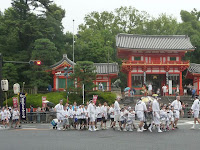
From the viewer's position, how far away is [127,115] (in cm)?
1906

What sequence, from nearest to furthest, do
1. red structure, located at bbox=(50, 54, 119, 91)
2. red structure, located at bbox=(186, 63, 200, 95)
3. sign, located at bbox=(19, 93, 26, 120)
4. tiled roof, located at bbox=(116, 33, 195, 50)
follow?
sign, located at bbox=(19, 93, 26, 120) < red structure, located at bbox=(50, 54, 119, 91) < red structure, located at bbox=(186, 63, 200, 95) < tiled roof, located at bbox=(116, 33, 195, 50)

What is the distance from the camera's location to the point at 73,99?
36.4 m

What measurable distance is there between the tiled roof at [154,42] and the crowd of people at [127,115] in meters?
22.8

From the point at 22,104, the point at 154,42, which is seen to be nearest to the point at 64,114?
the point at 22,104

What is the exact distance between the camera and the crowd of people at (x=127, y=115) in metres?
18.5

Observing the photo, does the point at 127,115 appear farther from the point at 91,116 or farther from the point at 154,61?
the point at 154,61

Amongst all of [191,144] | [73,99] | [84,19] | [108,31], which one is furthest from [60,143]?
[84,19]

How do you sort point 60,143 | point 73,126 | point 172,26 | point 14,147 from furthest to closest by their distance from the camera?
point 172,26 → point 73,126 → point 60,143 → point 14,147

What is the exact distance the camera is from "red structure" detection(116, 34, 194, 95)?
42625mm

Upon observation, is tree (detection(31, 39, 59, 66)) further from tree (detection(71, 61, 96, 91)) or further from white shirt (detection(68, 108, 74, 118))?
white shirt (detection(68, 108, 74, 118))

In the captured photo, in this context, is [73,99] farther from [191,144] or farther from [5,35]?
[191,144]

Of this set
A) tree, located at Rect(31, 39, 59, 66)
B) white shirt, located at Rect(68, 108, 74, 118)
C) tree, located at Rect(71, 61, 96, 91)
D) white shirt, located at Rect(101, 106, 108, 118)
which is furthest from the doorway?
white shirt, located at Rect(68, 108, 74, 118)

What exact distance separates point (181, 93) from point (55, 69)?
639 inches

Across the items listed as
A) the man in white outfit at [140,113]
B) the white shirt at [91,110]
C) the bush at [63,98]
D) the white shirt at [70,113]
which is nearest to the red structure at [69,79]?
the bush at [63,98]
